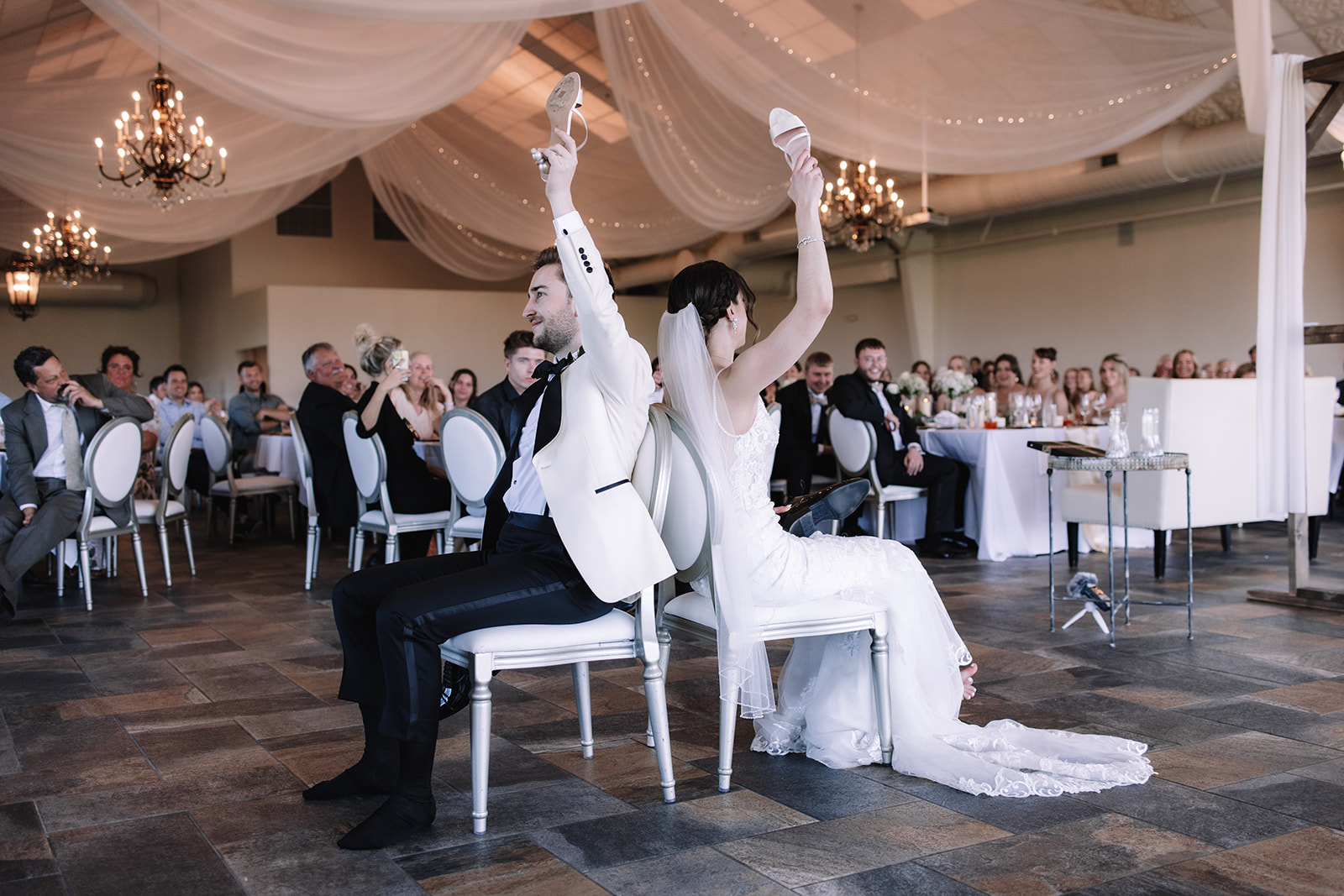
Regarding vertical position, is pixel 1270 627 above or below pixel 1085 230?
below

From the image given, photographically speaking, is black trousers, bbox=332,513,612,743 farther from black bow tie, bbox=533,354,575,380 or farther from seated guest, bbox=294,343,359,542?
seated guest, bbox=294,343,359,542

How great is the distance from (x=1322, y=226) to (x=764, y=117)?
6813 mm

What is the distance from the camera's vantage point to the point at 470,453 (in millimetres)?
4969

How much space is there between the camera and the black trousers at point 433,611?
7.43 feet

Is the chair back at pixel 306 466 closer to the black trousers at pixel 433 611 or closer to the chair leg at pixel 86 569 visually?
the chair leg at pixel 86 569

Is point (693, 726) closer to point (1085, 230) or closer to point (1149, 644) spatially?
point (1149, 644)

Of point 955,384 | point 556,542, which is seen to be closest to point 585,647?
point 556,542

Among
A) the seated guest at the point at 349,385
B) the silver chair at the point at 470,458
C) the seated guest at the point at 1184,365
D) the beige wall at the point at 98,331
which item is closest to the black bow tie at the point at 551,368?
the silver chair at the point at 470,458

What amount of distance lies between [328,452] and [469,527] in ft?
4.60

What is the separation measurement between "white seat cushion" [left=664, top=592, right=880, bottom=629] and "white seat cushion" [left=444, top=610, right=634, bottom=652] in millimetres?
256

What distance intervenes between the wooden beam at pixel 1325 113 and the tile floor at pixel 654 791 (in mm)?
2117

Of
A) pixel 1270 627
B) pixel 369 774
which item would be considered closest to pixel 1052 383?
→ pixel 1270 627

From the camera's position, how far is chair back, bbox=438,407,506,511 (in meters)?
4.91

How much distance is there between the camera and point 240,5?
176 inches
